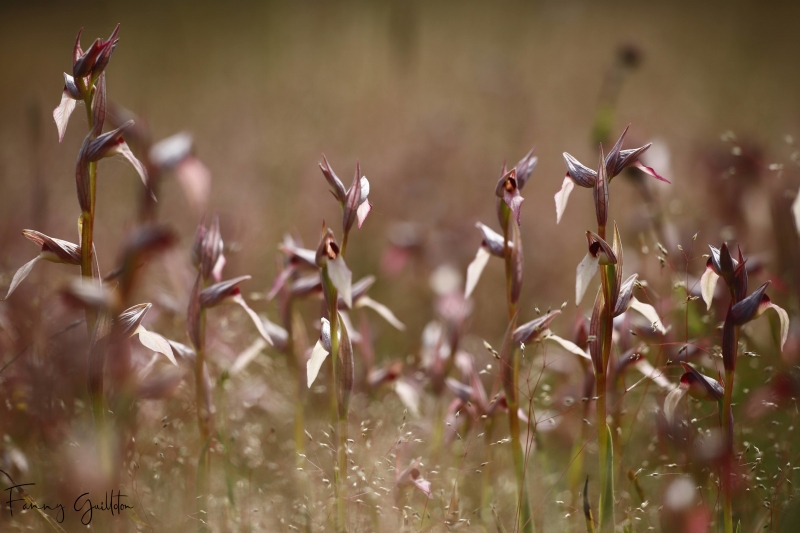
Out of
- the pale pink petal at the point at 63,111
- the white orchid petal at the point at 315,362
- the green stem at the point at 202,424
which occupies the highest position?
the pale pink petal at the point at 63,111

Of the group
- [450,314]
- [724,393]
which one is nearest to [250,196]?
[450,314]

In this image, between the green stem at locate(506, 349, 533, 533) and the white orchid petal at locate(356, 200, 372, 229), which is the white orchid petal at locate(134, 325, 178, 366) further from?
the green stem at locate(506, 349, 533, 533)

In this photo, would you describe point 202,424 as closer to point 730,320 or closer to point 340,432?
point 340,432

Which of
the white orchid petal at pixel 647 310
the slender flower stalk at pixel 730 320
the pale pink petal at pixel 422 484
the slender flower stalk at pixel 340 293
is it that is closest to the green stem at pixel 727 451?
the slender flower stalk at pixel 730 320

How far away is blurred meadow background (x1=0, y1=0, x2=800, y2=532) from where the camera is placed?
1.21 metres

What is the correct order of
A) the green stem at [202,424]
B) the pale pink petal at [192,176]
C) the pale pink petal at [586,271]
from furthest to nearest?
the pale pink petal at [192,176]
the green stem at [202,424]
the pale pink petal at [586,271]

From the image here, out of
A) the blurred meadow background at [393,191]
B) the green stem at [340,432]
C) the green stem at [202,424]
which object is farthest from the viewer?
the blurred meadow background at [393,191]

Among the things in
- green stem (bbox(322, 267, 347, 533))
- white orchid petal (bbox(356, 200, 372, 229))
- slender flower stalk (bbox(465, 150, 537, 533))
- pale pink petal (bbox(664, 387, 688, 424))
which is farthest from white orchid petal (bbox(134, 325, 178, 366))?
pale pink petal (bbox(664, 387, 688, 424))

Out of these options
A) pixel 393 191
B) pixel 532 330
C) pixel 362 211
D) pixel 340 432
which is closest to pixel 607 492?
pixel 532 330

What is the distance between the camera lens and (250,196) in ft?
9.23

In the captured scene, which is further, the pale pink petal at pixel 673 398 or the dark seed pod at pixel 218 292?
the dark seed pod at pixel 218 292

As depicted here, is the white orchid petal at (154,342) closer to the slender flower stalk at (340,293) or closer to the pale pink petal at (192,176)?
the slender flower stalk at (340,293)

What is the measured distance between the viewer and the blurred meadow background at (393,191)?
121 centimetres

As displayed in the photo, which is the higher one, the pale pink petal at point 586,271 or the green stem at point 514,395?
the pale pink petal at point 586,271
